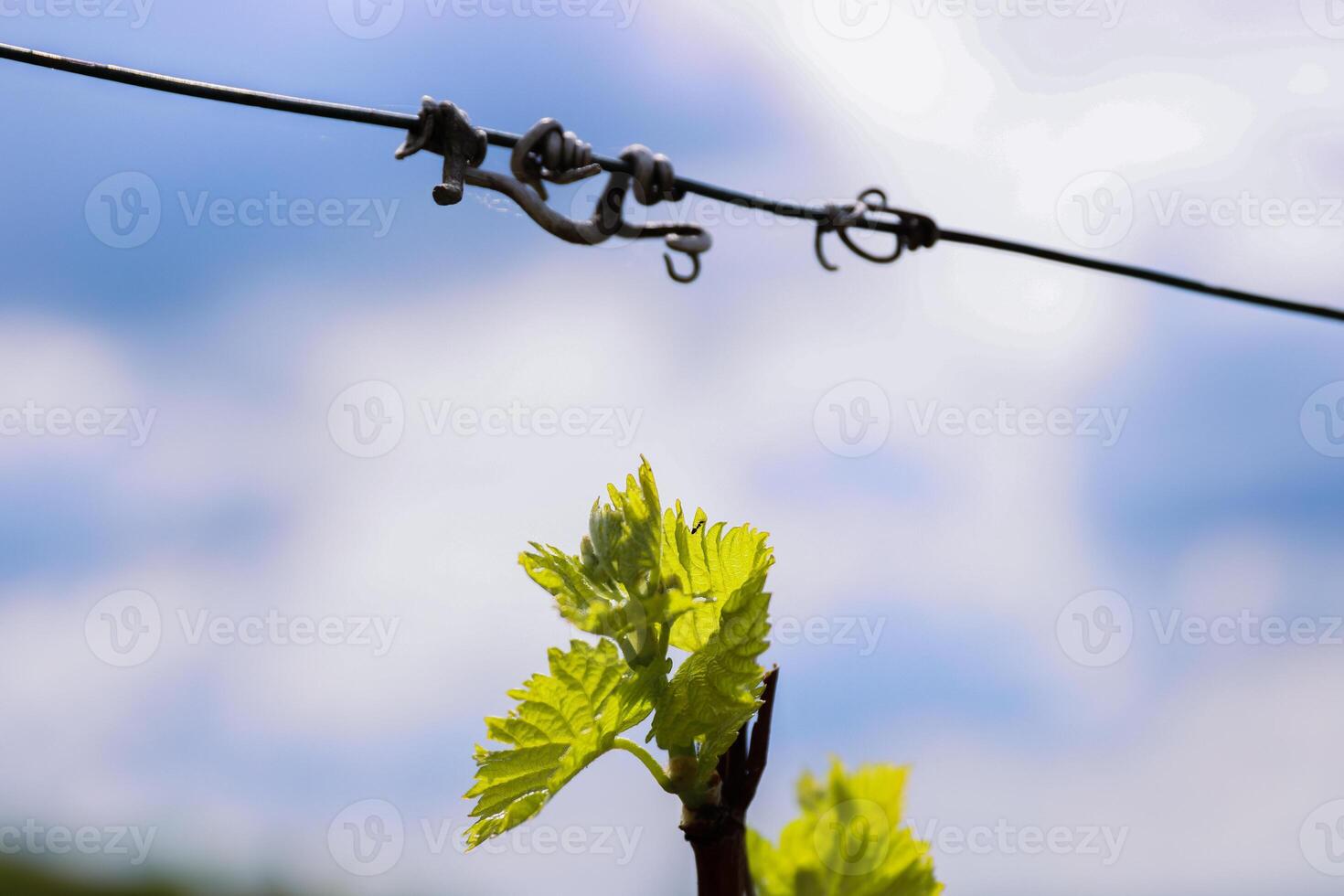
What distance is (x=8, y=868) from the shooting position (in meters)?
8.51

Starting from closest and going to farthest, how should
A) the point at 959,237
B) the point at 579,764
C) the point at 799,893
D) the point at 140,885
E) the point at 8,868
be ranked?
the point at 799,893 < the point at 579,764 < the point at 959,237 < the point at 140,885 < the point at 8,868

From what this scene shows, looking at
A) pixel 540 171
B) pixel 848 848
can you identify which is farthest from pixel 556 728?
pixel 540 171

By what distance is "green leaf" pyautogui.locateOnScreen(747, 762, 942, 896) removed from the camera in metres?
0.41

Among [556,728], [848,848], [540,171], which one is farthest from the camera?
[540,171]

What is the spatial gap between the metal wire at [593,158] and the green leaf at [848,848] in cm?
104

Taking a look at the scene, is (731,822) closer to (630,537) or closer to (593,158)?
(630,537)

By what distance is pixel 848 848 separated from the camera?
42 centimetres

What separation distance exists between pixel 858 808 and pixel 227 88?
127cm

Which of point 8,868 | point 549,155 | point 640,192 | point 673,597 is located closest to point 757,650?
point 673,597

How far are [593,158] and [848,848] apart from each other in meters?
1.12

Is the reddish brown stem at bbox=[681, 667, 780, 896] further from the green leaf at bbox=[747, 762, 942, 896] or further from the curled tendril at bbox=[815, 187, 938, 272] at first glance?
the curled tendril at bbox=[815, 187, 938, 272]

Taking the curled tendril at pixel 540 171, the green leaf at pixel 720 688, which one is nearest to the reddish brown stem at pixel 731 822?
the green leaf at pixel 720 688

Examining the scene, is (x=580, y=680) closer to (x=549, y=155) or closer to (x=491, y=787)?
(x=491, y=787)

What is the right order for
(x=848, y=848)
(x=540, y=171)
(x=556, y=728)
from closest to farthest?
1. (x=848, y=848)
2. (x=556, y=728)
3. (x=540, y=171)
